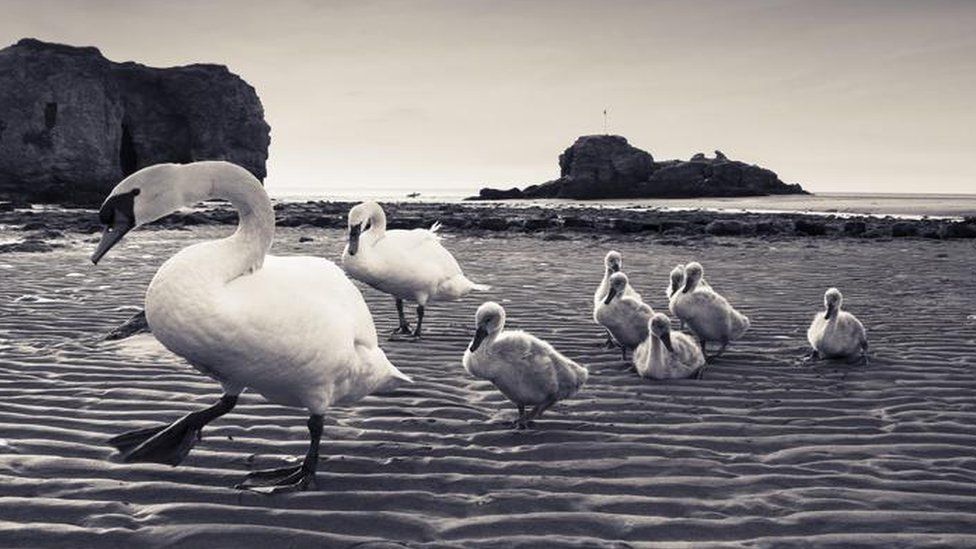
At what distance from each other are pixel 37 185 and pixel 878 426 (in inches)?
2784

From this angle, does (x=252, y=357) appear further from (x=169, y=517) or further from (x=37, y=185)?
(x=37, y=185)

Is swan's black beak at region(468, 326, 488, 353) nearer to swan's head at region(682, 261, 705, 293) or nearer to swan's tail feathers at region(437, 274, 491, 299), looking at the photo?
swan's head at region(682, 261, 705, 293)

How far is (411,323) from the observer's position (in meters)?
10.7

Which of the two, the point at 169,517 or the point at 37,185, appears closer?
the point at 169,517

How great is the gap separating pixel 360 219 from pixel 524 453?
17.1 feet

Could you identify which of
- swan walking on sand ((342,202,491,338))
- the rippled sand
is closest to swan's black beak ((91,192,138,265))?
the rippled sand

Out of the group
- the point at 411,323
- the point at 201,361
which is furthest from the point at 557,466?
the point at 411,323

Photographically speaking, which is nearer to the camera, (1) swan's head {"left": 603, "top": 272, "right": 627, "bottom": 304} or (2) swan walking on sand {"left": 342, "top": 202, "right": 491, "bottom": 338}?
(1) swan's head {"left": 603, "top": 272, "right": 627, "bottom": 304}

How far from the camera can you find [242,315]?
14.5 feet

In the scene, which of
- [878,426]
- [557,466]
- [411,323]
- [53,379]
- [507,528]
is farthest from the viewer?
[411,323]

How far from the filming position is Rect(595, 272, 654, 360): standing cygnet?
8.42 m

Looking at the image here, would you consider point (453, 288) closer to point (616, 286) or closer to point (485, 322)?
point (616, 286)

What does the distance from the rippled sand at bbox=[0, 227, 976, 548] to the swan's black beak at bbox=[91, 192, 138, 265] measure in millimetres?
1389

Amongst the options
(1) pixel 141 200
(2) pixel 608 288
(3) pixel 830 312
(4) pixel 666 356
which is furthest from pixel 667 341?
(1) pixel 141 200
